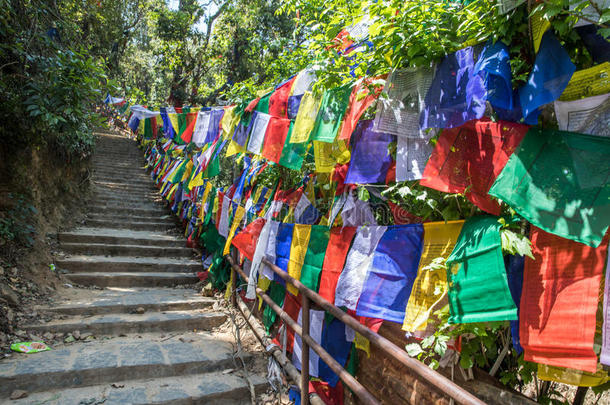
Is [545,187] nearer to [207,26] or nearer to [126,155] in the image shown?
[207,26]

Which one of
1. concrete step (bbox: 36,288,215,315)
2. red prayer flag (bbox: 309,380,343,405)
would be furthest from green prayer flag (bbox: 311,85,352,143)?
concrete step (bbox: 36,288,215,315)

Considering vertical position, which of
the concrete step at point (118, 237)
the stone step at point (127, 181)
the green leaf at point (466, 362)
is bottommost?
the concrete step at point (118, 237)

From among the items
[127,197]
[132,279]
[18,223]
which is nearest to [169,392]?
A: [132,279]

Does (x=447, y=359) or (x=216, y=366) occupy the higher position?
(x=447, y=359)

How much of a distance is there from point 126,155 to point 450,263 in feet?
51.5

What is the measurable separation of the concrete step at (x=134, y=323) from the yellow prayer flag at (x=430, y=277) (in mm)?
3408

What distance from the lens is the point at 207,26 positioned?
43.9 feet

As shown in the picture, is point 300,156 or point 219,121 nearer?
point 300,156

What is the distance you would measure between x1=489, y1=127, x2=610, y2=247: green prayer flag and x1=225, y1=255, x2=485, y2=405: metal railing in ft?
2.62

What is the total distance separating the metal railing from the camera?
5.65ft

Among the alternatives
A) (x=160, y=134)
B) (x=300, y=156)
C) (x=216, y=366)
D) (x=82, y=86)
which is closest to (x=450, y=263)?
(x=300, y=156)

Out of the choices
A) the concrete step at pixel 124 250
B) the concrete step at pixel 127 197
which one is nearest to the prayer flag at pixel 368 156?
the concrete step at pixel 124 250

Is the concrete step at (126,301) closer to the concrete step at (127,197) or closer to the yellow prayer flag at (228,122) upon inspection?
the yellow prayer flag at (228,122)

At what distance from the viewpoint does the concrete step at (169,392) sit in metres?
3.16
